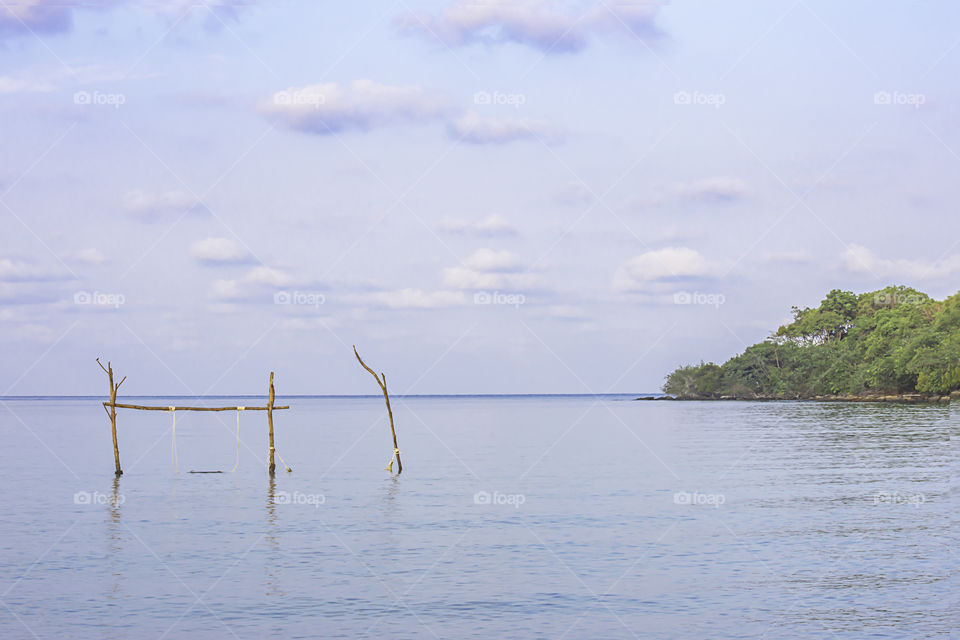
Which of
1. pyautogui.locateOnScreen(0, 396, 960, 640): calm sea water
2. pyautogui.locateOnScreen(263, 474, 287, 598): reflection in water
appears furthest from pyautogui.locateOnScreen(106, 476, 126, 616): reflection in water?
pyautogui.locateOnScreen(263, 474, 287, 598): reflection in water

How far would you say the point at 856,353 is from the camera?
14350cm

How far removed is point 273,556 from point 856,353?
136 metres

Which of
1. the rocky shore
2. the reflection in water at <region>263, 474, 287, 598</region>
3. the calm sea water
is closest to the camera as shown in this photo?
the calm sea water

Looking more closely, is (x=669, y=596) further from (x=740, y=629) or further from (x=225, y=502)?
(x=225, y=502)

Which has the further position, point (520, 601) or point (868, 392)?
point (868, 392)

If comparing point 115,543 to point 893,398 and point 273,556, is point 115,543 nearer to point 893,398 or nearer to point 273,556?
point 273,556

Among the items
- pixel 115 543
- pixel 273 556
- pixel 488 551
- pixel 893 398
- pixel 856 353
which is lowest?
pixel 488 551

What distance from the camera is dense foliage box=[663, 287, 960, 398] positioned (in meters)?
119

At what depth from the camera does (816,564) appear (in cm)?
2022

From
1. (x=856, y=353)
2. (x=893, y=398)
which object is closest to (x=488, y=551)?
(x=893, y=398)

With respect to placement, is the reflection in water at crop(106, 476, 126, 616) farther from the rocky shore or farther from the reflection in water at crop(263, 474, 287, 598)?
the rocky shore

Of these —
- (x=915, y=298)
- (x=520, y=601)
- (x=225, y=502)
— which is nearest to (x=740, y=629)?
(x=520, y=601)

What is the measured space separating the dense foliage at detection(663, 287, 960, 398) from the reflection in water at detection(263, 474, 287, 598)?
104 m

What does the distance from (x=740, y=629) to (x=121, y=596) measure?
11.1 m
